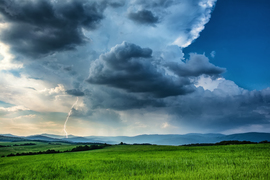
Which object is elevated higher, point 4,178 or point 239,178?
point 239,178

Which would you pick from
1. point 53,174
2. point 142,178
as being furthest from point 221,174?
point 53,174

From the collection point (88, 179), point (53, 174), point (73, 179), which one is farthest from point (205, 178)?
point (53, 174)

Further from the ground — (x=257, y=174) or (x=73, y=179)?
(x=257, y=174)

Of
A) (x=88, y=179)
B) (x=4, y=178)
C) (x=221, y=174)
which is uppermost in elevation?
(x=221, y=174)

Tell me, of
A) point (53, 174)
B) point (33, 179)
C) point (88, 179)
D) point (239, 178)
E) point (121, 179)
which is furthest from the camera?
point (53, 174)

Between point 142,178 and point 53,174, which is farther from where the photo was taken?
point 53,174

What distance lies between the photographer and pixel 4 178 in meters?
14.2

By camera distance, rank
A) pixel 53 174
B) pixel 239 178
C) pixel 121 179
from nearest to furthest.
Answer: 1. pixel 239 178
2. pixel 121 179
3. pixel 53 174

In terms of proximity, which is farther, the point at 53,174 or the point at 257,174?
the point at 53,174

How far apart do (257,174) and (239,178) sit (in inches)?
62.9

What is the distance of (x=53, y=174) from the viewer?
46.2 feet

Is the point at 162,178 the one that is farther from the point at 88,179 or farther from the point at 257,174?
the point at 257,174

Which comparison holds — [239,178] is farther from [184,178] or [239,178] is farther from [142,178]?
[142,178]

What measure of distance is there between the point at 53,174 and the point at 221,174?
40.4ft
